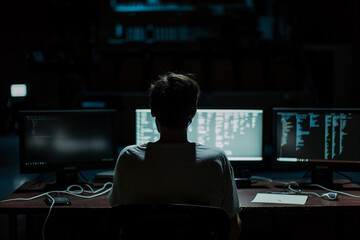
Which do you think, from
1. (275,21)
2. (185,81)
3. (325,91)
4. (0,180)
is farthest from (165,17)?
(185,81)

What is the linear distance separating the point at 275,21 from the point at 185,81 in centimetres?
619

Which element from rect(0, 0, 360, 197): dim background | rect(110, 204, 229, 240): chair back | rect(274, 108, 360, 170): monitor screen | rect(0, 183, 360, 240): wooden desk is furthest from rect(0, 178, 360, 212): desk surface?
rect(0, 0, 360, 197): dim background

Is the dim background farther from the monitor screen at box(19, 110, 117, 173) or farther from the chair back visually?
the chair back

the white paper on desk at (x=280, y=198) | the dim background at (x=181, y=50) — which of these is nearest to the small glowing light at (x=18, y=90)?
the dim background at (x=181, y=50)

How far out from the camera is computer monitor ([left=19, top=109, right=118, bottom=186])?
2285 millimetres

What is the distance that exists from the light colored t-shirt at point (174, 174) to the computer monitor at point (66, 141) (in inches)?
37.1

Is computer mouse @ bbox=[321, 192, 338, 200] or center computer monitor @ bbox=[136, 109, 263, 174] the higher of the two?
center computer monitor @ bbox=[136, 109, 263, 174]

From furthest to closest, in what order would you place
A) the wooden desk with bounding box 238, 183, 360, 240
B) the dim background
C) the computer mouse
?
the dim background
the wooden desk with bounding box 238, 183, 360, 240
the computer mouse

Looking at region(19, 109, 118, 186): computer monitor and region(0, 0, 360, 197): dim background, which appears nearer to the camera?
region(19, 109, 118, 186): computer monitor

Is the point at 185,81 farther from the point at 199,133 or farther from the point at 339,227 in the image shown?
the point at 339,227

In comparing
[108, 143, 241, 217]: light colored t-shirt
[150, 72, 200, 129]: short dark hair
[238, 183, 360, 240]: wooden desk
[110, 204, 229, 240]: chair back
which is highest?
[150, 72, 200, 129]: short dark hair

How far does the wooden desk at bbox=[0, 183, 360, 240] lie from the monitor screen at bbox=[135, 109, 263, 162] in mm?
229

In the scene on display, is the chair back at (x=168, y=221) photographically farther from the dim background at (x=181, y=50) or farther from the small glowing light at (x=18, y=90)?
the small glowing light at (x=18, y=90)

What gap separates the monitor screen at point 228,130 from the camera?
94.6 inches
